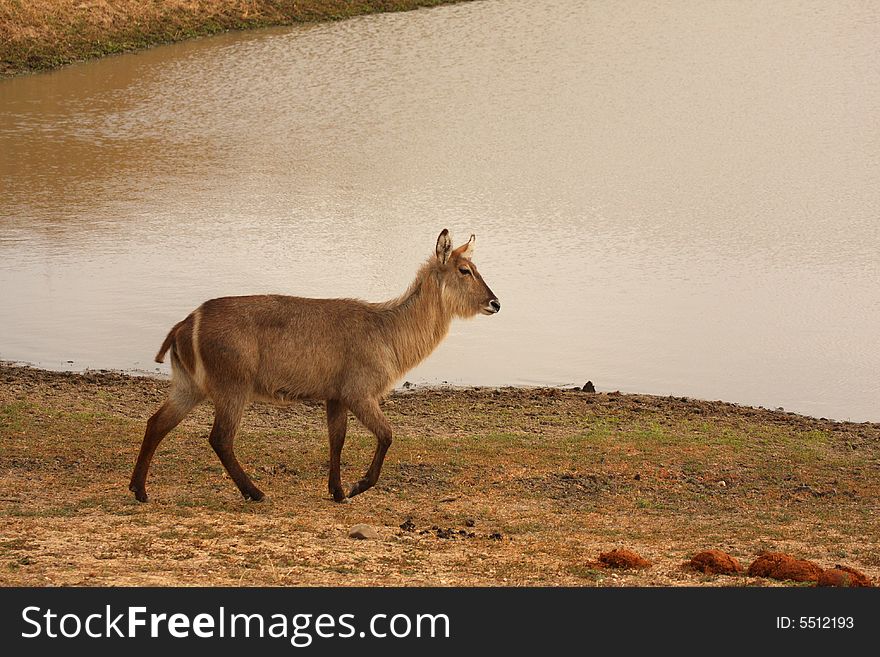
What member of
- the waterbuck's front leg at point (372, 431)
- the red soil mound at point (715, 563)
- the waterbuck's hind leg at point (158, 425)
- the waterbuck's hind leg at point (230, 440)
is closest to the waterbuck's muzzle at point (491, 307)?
the waterbuck's front leg at point (372, 431)

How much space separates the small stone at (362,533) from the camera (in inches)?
251

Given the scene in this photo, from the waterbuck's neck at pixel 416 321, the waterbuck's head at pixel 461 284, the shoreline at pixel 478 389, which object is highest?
the waterbuck's head at pixel 461 284

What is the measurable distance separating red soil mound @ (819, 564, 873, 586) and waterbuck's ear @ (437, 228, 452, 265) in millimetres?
3039

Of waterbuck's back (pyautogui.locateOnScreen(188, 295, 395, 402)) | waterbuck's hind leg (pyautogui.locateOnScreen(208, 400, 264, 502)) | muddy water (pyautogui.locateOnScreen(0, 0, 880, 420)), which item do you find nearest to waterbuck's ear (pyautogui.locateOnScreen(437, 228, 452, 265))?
waterbuck's back (pyautogui.locateOnScreen(188, 295, 395, 402))

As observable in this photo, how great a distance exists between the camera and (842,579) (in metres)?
5.65

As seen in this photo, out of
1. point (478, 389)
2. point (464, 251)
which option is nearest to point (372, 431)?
point (464, 251)

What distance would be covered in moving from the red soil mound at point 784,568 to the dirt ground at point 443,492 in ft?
0.32

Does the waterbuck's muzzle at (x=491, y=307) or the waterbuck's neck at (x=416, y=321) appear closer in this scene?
the waterbuck's neck at (x=416, y=321)

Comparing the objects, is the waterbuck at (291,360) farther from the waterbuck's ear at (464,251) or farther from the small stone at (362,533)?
the small stone at (362,533)

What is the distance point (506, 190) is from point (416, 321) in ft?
34.4

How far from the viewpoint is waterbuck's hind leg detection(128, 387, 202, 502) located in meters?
7.15

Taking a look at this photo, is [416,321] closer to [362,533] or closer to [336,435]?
[336,435]
